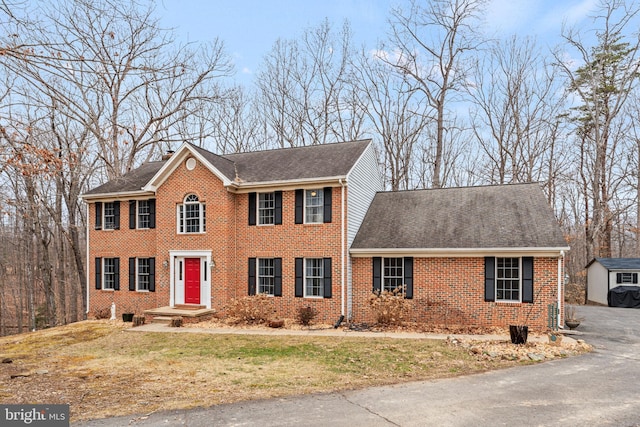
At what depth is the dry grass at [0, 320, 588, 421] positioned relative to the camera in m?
7.18

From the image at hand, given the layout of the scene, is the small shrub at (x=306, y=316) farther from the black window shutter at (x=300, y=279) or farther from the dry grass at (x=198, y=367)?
the dry grass at (x=198, y=367)

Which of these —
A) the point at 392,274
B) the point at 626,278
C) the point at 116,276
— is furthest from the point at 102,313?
the point at 626,278

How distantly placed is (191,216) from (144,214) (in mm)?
2793

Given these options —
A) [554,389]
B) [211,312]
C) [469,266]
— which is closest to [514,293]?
[469,266]

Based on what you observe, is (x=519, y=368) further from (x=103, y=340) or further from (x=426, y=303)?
(x=103, y=340)

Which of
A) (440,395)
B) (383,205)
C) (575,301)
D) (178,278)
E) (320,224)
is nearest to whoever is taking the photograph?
(440,395)

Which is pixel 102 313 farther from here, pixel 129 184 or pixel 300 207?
pixel 300 207

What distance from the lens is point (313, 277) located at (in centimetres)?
1502

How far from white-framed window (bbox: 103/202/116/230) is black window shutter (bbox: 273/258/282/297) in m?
8.50

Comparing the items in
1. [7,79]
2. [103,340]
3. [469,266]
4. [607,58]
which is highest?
[607,58]

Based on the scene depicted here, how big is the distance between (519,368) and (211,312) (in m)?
11.1

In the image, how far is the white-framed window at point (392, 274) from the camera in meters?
14.6

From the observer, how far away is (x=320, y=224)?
1493cm

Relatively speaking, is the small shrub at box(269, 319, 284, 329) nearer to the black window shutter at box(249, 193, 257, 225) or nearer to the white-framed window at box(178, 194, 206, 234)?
the black window shutter at box(249, 193, 257, 225)
